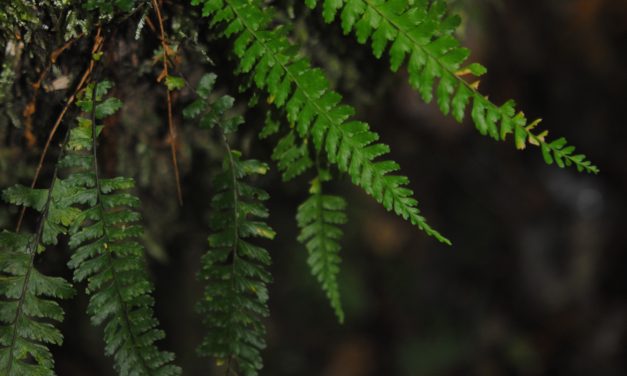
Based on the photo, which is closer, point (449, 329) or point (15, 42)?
point (15, 42)

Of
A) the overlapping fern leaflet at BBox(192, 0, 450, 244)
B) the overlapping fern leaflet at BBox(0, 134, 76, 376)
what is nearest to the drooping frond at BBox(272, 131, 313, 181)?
the overlapping fern leaflet at BBox(192, 0, 450, 244)

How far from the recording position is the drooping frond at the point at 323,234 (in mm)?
1766

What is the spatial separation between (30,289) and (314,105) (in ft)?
2.76

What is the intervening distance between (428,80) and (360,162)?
10.5 inches

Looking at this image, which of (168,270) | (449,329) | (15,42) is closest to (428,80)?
(15,42)

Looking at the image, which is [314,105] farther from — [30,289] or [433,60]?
[30,289]

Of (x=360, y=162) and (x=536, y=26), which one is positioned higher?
(x=536, y=26)

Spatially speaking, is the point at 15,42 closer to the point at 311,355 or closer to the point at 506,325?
the point at 311,355

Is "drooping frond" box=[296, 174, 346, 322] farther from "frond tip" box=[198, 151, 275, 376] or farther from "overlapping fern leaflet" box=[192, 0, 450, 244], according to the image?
"overlapping fern leaflet" box=[192, 0, 450, 244]

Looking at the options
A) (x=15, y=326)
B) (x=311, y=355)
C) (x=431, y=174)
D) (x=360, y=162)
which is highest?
(x=431, y=174)

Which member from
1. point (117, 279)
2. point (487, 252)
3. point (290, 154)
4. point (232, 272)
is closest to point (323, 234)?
point (290, 154)

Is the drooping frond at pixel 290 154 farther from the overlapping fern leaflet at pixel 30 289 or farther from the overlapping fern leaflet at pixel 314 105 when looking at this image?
the overlapping fern leaflet at pixel 30 289

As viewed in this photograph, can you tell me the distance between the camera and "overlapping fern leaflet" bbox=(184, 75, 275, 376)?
4.79ft

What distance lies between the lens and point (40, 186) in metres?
1.85
